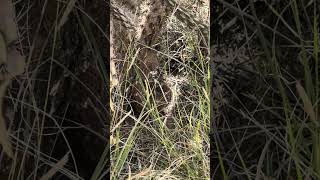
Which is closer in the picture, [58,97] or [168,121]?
[58,97]

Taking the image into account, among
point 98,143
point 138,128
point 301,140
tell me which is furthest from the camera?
point 138,128

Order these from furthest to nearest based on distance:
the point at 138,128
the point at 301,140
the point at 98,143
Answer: the point at 138,128
the point at 98,143
the point at 301,140

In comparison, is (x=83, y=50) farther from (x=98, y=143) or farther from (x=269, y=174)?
(x=269, y=174)

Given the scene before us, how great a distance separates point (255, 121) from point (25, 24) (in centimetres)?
52

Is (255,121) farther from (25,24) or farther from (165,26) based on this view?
(25,24)

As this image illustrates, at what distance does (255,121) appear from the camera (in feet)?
A: 3.37

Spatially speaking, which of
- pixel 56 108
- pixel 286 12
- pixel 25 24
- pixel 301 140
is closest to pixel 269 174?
pixel 301 140

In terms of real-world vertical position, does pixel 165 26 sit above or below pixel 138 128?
above

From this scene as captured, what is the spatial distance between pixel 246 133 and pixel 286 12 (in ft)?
0.82

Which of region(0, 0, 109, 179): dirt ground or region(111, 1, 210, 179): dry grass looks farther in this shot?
region(111, 1, 210, 179): dry grass

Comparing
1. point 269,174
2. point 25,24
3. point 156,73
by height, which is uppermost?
point 25,24

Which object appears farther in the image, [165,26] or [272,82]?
[165,26]

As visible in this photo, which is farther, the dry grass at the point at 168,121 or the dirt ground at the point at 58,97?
the dry grass at the point at 168,121

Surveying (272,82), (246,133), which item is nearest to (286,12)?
(272,82)
